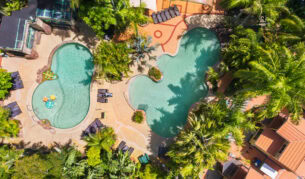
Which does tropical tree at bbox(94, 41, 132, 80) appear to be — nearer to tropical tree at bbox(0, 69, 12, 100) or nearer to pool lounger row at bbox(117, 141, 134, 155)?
pool lounger row at bbox(117, 141, 134, 155)

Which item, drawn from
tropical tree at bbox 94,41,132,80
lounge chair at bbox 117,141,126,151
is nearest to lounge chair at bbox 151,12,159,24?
tropical tree at bbox 94,41,132,80

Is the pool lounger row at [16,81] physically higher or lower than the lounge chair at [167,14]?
lower

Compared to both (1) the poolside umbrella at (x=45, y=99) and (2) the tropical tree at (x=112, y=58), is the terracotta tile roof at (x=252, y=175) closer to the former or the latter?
(2) the tropical tree at (x=112, y=58)

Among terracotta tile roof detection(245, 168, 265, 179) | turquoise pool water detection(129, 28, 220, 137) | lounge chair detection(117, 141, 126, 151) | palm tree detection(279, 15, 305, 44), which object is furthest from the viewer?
turquoise pool water detection(129, 28, 220, 137)

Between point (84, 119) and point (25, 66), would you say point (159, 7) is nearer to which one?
point (84, 119)

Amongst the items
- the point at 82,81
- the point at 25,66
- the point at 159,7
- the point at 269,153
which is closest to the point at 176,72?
the point at 159,7

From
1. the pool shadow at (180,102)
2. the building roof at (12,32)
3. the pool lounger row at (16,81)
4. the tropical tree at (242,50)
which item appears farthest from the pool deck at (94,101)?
the tropical tree at (242,50)
